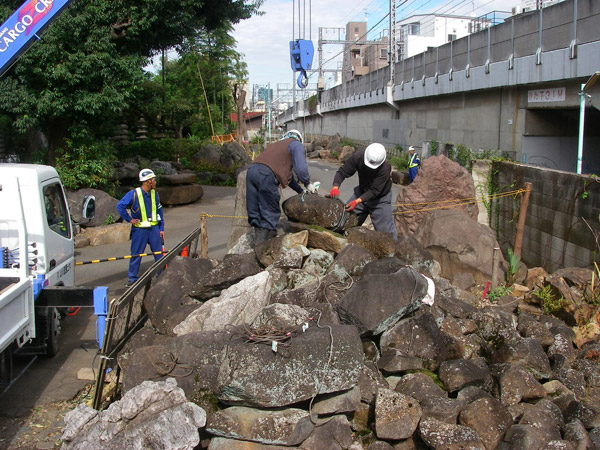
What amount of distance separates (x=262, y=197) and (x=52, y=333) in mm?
2934

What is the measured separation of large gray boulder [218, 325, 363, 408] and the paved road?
87.0 inches

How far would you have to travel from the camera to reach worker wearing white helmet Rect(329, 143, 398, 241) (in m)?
7.93

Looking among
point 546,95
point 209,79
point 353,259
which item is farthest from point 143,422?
point 209,79

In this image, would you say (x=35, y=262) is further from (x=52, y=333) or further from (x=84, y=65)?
(x=84, y=65)

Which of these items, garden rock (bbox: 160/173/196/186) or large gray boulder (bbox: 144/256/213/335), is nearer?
large gray boulder (bbox: 144/256/213/335)

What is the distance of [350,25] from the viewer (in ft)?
250

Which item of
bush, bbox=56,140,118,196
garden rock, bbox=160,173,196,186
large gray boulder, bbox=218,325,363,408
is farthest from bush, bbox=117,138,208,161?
large gray boulder, bbox=218,325,363,408

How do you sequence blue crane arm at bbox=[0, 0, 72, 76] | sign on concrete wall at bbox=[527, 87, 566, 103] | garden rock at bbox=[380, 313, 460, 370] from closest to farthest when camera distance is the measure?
garden rock at bbox=[380, 313, 460, 370], blue crane arm at bbox=[0, 0, 72, 76], sign on concrete wall at bbox=[527, 87, 566, 103]

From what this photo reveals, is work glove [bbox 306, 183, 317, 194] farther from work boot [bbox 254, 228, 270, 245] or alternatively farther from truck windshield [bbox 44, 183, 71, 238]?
truck windshield [bbox 44, 183, 71, 238]

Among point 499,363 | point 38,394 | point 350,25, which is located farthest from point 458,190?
point 350,25

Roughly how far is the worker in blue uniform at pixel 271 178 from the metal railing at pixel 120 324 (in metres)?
1.55

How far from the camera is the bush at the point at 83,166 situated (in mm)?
13344

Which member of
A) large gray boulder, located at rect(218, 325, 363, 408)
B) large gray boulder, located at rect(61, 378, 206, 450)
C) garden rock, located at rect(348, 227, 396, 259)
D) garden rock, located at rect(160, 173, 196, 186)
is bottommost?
large gray boulder, located at rect(61, 378, 206, 450)

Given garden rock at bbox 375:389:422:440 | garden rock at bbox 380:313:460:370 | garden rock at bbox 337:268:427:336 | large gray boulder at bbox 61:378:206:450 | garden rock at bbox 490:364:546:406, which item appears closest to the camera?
large gray boulder at bbox 61:378:206:450
